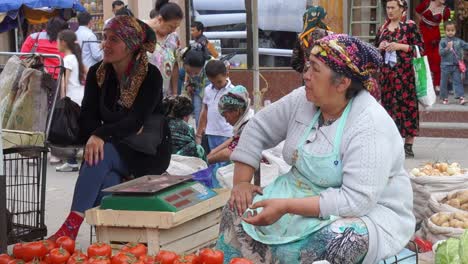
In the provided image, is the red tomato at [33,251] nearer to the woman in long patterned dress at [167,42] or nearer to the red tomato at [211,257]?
the red tomato at [211,257]

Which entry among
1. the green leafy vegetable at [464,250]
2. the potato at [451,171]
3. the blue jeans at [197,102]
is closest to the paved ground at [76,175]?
the blue jeans at [197,102]

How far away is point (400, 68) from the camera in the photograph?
9680 millimetres

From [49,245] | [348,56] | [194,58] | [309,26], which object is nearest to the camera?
[348,56]

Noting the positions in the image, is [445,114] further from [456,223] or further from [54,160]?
[456,223]

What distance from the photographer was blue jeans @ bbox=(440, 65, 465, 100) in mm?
13211

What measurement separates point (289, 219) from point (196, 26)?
8827mm

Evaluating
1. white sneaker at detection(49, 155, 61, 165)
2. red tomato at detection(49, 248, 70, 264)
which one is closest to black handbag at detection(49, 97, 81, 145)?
red tomato at detection(49, 248, 70, 264)

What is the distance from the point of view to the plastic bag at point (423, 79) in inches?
368

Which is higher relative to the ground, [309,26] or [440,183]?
[309,26]

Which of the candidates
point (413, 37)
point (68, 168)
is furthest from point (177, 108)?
point (413, 37)

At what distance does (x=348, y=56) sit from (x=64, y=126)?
2450mm

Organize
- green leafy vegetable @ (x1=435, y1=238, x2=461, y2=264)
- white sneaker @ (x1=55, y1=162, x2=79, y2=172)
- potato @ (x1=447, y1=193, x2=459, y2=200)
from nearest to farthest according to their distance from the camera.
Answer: green leafy vegetable @ (x1=435, y1=238, x2=461, y2=264)
potato @ (x1=447, y1=193, x2=459, y2=200)
white sneaker @ (x1=55, y1=162, x2=79, y2=172)

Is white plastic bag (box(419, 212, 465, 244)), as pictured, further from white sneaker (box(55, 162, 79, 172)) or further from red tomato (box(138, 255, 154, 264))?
white sneaker (box(55, 162, 79, 172))

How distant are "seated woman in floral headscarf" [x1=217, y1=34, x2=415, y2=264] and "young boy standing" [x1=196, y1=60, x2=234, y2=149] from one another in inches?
144
